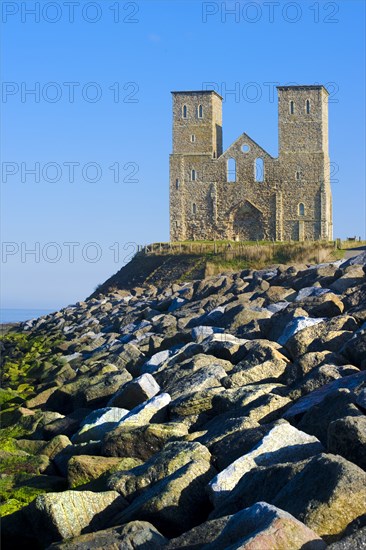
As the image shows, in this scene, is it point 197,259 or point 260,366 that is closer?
point 260,366

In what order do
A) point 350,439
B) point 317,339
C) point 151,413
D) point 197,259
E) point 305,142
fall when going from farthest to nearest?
point 305,142, point 197,259, point 317,339, point 151,413, point 350,439

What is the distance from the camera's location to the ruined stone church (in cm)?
5206

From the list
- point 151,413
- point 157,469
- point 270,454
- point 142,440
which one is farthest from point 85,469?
point 270,454

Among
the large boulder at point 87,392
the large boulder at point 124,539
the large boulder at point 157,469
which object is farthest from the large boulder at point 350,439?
the large boulder at point 87,392

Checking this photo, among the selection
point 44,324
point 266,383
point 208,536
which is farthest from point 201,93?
point 208,536

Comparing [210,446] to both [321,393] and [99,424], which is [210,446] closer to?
[321,393]

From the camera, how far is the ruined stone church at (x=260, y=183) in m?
52.1

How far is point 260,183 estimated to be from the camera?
5272 centimetres

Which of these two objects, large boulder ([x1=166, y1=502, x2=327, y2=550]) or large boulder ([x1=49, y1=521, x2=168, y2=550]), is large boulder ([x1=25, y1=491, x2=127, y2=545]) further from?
large boulder ([x1=166, y1=502, x2=327, y2=550])

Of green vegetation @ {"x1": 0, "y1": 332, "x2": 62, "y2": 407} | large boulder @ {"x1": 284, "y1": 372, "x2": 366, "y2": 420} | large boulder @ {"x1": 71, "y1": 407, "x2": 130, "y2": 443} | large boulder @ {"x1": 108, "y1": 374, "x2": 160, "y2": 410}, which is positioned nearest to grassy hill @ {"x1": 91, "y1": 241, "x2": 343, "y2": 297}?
green vegetation @ {"x1": 0, "y1": 332, "x2": 62, "y2": 407}

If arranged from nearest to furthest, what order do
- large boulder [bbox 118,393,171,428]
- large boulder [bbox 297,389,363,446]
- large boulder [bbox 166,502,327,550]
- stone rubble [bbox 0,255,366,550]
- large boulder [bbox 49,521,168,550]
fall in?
large boulder [bbox 166,502,327,550]
stone rubble [bbox 0,255,366,550]
large boulder [bbox 49,521,168,550]
large boulder [bbox 297,389,363,446]
large boulder [bbox 118,393,171,428]

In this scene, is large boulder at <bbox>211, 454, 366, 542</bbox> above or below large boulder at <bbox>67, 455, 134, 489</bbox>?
above

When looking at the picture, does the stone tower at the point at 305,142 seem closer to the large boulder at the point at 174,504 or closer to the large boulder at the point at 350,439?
the large boulder at the point at 174,504

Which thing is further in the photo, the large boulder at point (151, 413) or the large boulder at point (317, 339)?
the large boulder at point (317, 339)
